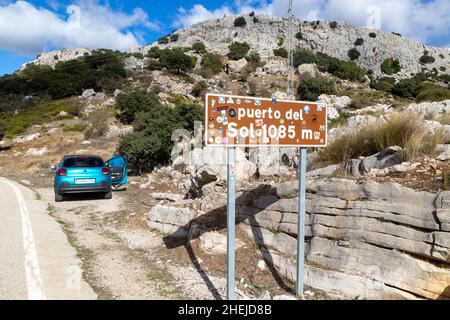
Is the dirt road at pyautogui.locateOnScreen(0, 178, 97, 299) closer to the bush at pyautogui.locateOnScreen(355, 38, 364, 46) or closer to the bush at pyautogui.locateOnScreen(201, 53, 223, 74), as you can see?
the bush at pyautogui.locateOnScreen(201, 53, 223, 74)

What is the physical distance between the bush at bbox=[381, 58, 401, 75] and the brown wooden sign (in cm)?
7115

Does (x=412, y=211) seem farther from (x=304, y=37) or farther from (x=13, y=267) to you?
(x=304, y=37)

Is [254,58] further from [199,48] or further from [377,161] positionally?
[377,161]

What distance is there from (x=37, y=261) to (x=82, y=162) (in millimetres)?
6156

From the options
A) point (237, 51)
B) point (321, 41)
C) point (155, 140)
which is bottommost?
point (155, 140)

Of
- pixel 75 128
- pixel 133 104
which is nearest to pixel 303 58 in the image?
pixel 133 104

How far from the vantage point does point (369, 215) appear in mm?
4617

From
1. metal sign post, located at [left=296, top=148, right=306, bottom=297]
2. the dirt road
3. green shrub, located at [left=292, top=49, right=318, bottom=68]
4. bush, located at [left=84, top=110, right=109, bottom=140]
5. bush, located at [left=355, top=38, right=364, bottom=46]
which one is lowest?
the dirt road

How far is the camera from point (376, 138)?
7.14 m

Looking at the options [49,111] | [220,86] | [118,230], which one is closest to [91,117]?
[49,111]

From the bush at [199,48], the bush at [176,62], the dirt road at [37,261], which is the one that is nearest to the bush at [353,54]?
the bush at [199,48]

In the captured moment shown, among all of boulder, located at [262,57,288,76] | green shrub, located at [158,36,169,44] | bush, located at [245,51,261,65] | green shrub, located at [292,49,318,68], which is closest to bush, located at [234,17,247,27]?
green shrub, located at [158,36,169,44]

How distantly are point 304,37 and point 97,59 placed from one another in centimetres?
4933

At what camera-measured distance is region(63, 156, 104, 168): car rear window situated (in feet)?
35.3
